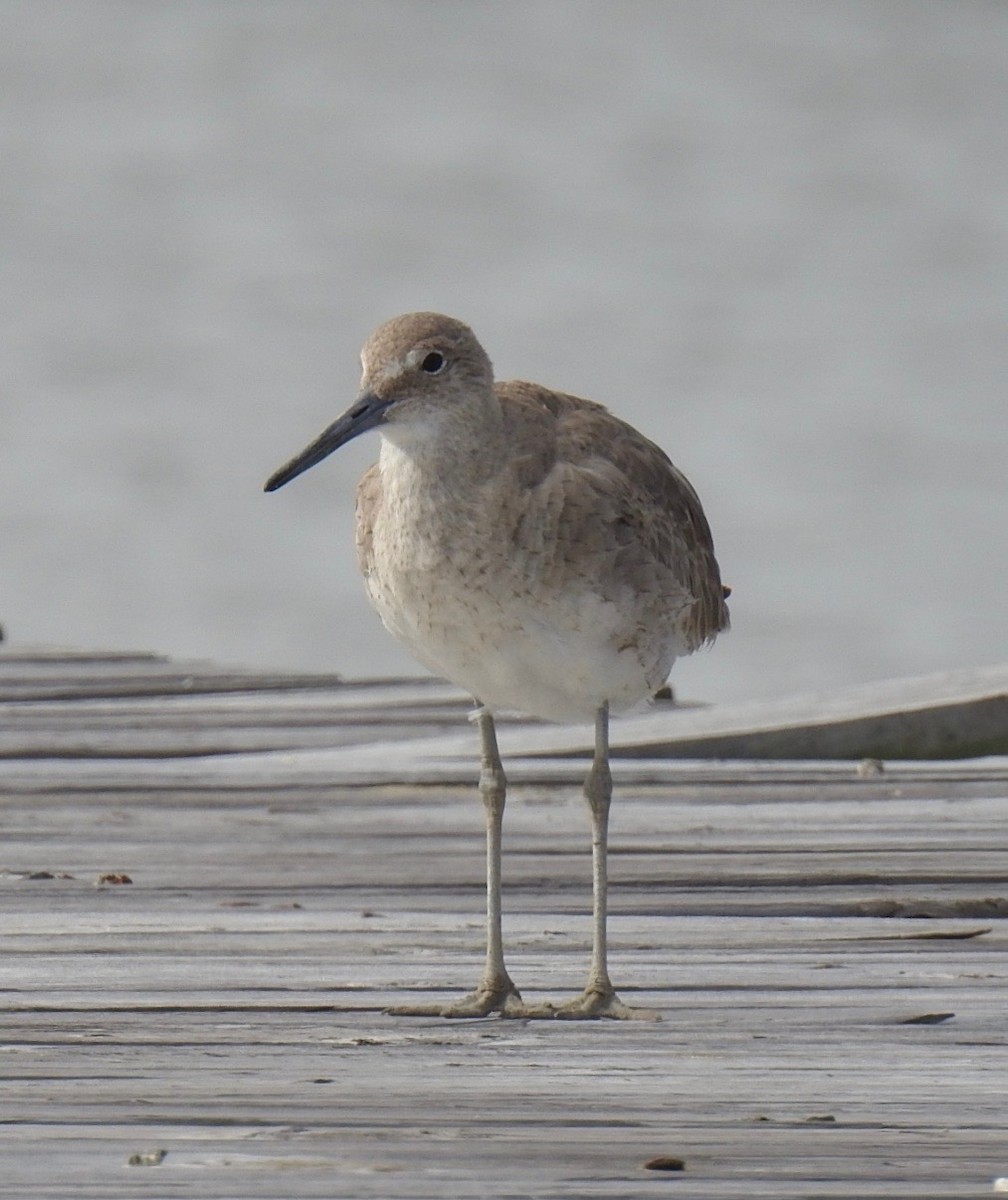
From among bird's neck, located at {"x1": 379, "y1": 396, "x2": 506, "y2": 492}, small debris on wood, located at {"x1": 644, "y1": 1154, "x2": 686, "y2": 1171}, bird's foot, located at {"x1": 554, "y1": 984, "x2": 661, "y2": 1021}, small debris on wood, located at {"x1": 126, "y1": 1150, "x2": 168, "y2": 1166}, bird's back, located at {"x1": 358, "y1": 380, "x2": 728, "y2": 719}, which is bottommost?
small debris on wood, located at {"x1": 644, "y1": 1154, "x2": 686, "y2": 1171}

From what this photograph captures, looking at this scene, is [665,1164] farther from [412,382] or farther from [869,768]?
[869,768]

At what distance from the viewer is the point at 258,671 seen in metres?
9.35

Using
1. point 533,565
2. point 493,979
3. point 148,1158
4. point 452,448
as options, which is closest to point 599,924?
point 493,979

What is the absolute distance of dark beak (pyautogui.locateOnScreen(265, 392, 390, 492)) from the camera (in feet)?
17.2

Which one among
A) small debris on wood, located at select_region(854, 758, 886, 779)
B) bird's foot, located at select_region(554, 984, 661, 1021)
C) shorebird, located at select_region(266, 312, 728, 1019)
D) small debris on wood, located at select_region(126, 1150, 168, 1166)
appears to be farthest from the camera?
small debris on wood, located at select_region(854, 758, 886, 779)

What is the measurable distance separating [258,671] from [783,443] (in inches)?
589

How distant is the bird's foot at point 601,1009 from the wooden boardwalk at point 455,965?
0.14 feet

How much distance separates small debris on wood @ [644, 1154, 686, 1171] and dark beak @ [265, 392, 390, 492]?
1.87 m

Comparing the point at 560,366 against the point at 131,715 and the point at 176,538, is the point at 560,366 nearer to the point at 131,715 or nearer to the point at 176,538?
the point at 176,538

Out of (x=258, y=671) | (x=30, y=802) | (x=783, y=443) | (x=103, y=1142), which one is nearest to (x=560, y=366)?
(x=783, y=443)

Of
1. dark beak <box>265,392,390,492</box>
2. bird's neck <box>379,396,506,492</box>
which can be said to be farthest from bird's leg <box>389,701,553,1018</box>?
dark beak <box>265,392,390,492</box>

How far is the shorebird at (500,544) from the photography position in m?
5.21

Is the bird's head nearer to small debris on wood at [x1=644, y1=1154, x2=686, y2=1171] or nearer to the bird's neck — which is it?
the bird's neck

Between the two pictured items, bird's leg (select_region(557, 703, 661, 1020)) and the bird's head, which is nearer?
bird's leg (select_region(557, 703, 661, 1020))
